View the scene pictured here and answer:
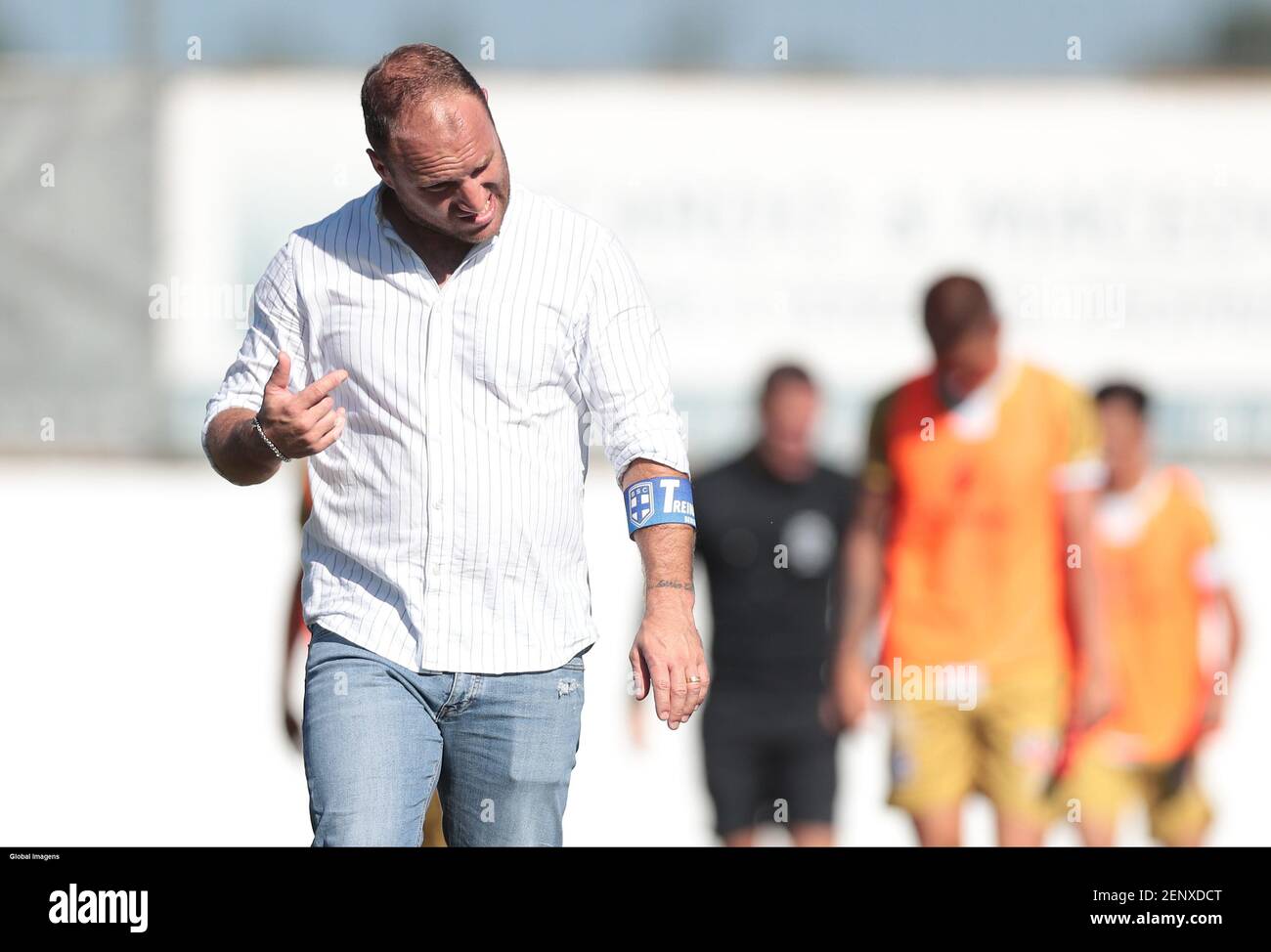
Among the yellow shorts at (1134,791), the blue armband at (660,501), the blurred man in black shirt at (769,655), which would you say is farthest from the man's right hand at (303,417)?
the yellow shorts at (1134,791)

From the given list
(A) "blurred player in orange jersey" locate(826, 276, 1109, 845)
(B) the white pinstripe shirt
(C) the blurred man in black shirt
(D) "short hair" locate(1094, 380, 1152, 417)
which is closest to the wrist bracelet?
(B) the white pinstripe shirt

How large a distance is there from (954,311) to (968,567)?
28.1 inches

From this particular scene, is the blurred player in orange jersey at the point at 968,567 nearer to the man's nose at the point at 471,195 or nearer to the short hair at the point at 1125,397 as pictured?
the short hair at the point at 1125,397

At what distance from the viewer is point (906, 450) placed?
16.5 feet

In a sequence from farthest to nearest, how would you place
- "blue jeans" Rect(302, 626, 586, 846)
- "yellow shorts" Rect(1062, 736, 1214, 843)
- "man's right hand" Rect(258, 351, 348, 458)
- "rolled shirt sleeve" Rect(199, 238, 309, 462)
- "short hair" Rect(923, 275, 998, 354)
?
"yellow shorts" Rect(1062, 736, 1214, 843) → "short hair" Rect(923, 275, 998, 354) → "rolled shirt sleeve" Rect(199, 238, 309, 462) → "blue jeans" Rect(302, 626, 586, 846) → "man's right hand" Rect(258, 351, 348, 458)

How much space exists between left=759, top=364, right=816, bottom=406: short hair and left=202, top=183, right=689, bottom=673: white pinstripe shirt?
2459 millimetres

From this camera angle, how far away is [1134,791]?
564cm

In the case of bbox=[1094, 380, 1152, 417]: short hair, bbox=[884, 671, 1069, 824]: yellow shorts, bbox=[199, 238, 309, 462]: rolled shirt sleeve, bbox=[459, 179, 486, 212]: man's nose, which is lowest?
bbox=[884, 671, 1069, 824]: yellow shorts

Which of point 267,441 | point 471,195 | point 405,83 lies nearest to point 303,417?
point 267,441

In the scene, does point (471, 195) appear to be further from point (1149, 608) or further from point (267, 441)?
point (1149, 608)

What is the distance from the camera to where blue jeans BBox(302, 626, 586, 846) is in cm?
254

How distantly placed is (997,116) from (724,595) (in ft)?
8.47

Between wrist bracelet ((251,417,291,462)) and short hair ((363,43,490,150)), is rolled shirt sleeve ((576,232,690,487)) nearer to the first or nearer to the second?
short hair ((363,43,490,150))
